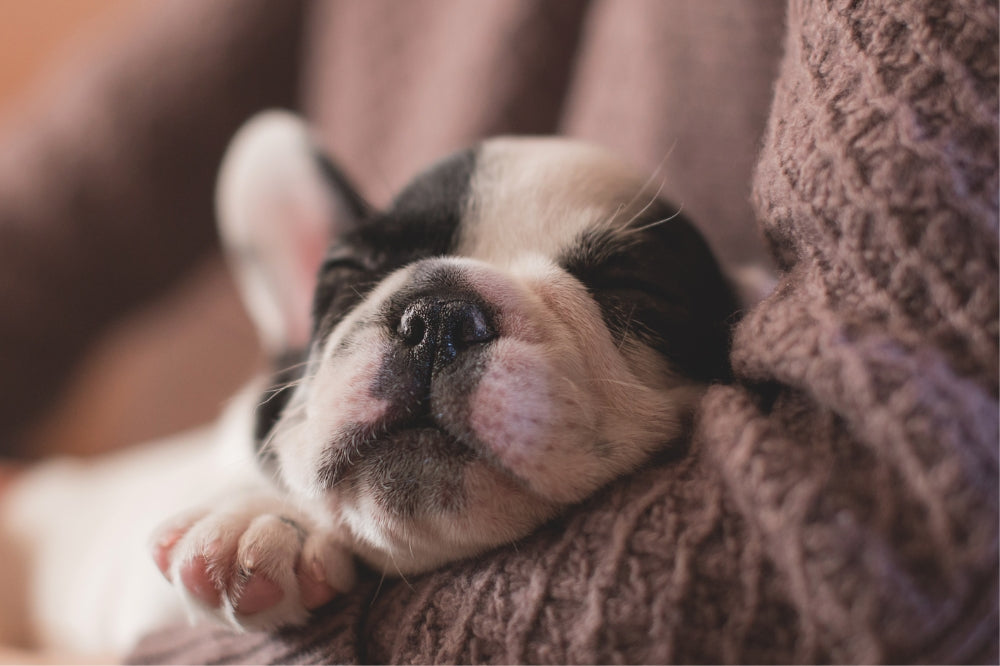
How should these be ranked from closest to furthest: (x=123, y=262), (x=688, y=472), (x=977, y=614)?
(x=977, y=614) < (x=688, y=472) < (x=123, y=262)

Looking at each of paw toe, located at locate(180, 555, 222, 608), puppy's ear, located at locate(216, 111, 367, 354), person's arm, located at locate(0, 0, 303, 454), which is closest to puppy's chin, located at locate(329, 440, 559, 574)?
paw toe, located at locate(180, 555, 222, 608)

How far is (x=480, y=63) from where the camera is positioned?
130cm

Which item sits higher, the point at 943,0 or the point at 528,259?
the point at 943,0

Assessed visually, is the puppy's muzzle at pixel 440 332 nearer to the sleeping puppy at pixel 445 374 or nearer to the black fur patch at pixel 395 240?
the sleeping puppy at pixel 445 374

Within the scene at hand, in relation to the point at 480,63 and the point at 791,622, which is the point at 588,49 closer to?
the point at 480,63

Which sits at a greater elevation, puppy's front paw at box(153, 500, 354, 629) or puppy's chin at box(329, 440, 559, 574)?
puppy's chin at box(329, 440, 559, 574)

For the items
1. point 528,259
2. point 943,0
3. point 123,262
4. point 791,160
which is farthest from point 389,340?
point 123,262

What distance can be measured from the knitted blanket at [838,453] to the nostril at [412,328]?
17 cm

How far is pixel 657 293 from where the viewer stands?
713mm

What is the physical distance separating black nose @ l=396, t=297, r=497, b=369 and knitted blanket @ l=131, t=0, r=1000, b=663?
0.15 meters

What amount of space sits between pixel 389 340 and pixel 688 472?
0.25m

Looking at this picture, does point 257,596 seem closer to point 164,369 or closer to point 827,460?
point 827,460

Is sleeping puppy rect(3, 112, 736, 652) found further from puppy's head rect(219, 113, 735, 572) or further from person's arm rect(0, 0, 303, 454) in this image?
person's arm rect(0, 0, 303, 454)

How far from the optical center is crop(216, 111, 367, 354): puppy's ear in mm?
982
